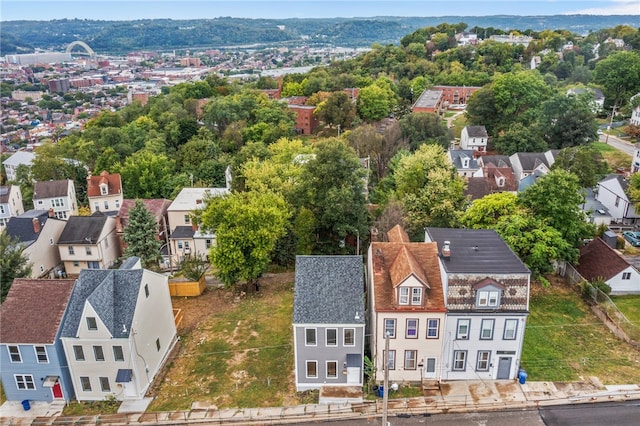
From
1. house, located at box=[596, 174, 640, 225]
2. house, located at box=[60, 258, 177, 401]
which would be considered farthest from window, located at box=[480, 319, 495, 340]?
house, located at box=[596, 174, 640, 225]

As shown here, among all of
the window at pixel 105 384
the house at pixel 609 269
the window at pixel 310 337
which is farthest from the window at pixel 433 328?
the window at pixel 105 384

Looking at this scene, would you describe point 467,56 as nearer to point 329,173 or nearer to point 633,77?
point 633,77

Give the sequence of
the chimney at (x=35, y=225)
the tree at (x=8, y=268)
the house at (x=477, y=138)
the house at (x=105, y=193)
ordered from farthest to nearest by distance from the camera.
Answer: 1. the house at (x=477, y=138)
2. the house at (x=105, y=193)
3. the chimney at (x=35, y=225)
4. the tree at (x=8, y=268)

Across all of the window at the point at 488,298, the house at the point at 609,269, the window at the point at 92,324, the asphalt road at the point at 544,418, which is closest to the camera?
the asphalt road at the point at 544,418

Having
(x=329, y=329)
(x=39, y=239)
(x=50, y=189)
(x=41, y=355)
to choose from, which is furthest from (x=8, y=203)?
(x=329, y=329)

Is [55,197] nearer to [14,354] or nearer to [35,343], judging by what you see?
[14,354]

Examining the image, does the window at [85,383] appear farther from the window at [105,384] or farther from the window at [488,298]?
the window at [488,298]
